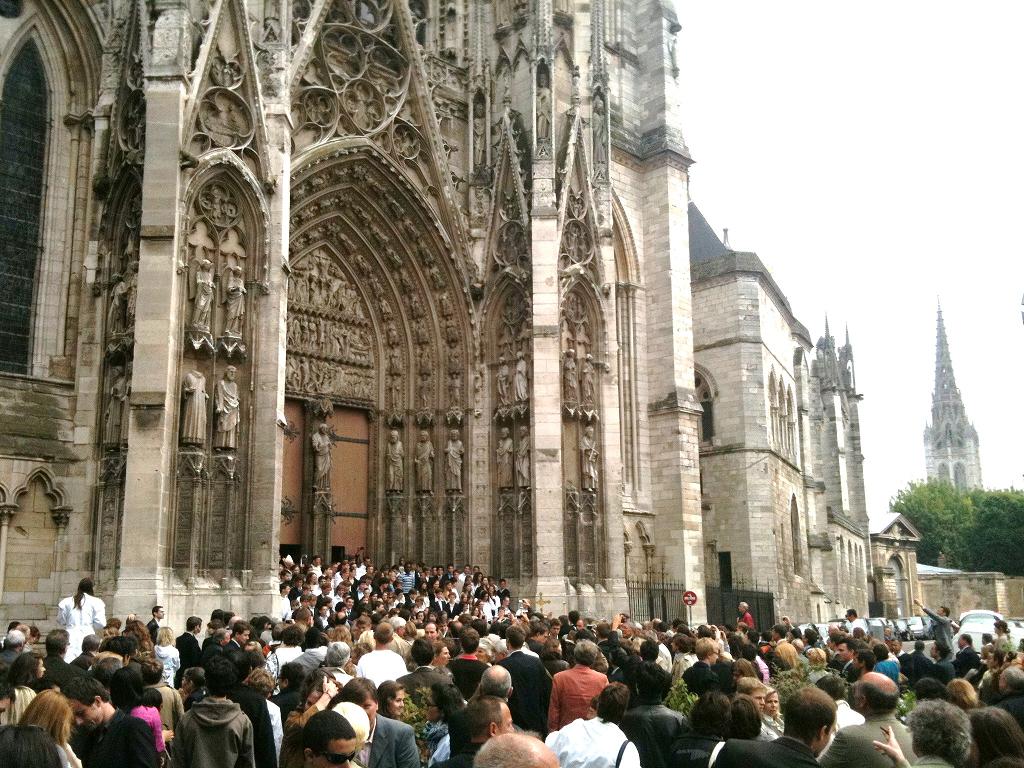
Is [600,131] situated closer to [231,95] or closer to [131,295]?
[231,95]

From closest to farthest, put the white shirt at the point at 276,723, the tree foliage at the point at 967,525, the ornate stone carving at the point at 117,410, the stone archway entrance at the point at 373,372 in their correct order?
the white shirt at the point at 276,723
the ornate stone carving at the point at 117,410
the stone archway entrance at the point at 373,372
the tree foliage at the point at 967,525

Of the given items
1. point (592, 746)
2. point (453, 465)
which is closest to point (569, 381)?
point (453, 465)

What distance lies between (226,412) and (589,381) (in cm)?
799

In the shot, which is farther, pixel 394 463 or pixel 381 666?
pixel 394 463

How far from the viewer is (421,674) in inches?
265

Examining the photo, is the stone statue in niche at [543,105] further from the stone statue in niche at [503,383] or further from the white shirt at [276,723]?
the white shirt at [276,723]

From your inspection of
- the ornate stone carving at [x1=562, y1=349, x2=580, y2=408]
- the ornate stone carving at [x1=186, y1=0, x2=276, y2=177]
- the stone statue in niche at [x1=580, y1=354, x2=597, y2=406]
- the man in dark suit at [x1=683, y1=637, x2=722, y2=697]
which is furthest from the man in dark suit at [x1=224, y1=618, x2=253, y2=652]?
the stone statue in niche at [x1=580, y1=354, x2=597, y2=406]

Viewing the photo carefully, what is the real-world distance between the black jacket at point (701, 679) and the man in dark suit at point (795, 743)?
264 cm

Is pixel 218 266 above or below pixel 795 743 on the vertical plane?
above

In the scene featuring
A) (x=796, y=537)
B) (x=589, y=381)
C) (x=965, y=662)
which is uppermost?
(x=589, y=381)

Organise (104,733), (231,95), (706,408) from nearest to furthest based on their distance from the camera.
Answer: (104,733) → (231,95) → (706,408)

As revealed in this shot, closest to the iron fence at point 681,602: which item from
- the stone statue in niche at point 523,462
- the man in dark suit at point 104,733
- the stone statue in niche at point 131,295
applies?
the stone statue in niche at point 523,462

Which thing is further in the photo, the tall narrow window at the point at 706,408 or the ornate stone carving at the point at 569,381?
the tall narrow window at the point at 706,408

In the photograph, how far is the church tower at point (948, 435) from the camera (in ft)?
395
